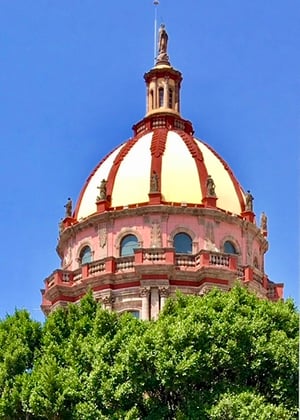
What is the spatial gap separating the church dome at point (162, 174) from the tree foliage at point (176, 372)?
15.1 metres

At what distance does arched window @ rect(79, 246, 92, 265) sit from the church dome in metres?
1.92

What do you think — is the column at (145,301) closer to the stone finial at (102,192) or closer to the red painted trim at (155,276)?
the red painted trim at (155,276)

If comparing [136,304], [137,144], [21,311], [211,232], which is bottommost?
[21,311]

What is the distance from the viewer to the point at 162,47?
53000mm

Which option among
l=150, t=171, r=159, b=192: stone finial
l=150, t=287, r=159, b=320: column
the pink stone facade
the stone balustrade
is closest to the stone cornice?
the pink stone facade

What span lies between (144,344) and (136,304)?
45.3ft

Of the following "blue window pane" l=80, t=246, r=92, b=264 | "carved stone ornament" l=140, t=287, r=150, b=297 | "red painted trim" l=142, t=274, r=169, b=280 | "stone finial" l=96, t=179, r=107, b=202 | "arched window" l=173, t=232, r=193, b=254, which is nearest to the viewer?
"carved stone ornament" l=140, t=287, r=150, b=297

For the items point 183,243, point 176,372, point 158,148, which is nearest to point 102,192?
point 158,148

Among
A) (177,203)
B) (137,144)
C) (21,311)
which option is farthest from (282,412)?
(137,144)

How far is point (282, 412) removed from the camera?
2786 centimetres

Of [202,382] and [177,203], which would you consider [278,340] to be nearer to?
[202,382]

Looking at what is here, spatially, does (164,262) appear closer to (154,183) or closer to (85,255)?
(154,183)

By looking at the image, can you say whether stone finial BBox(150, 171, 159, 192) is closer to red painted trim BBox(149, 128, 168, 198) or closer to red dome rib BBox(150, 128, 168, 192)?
red painted trim BBox(149, 128, 168, 198)

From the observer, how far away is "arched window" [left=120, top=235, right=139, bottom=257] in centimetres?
4481
